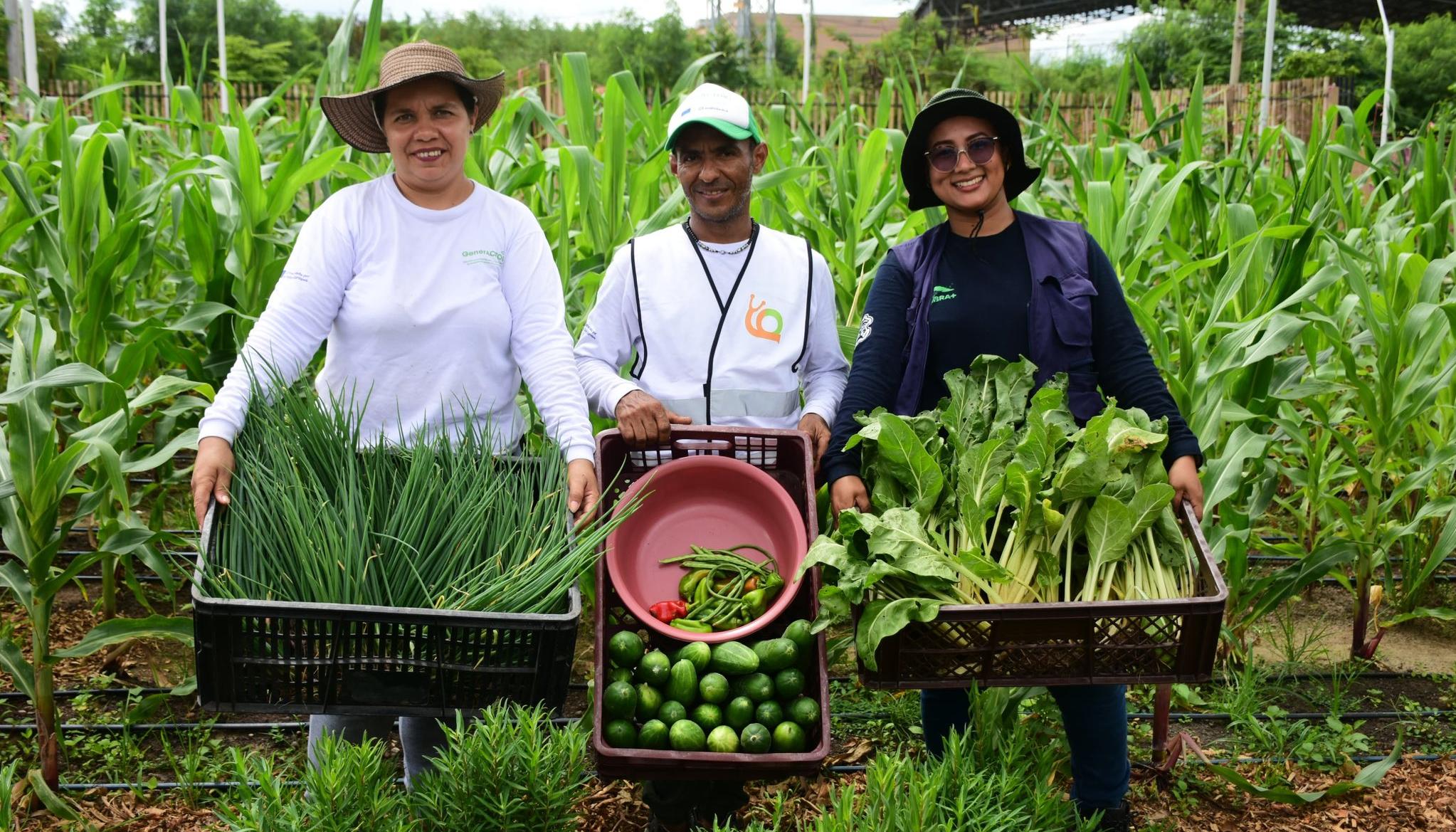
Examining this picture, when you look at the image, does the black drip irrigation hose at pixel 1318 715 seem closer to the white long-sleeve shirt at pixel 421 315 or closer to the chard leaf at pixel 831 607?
the chard leaf at pixel 831 607

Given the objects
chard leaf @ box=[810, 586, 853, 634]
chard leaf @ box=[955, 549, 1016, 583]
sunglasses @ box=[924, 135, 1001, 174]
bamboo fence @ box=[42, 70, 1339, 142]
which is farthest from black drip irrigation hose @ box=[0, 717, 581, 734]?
bamboo fence @ box=[42, 70, 1339, 142]

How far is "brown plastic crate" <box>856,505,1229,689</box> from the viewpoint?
181cm

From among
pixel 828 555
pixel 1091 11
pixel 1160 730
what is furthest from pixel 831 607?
pixel 1091 11

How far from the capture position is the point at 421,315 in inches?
86.0

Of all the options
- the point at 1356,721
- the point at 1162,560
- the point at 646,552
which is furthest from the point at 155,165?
the point at 1356,721

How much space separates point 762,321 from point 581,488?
0.63m

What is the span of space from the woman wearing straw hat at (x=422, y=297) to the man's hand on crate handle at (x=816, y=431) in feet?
1.51

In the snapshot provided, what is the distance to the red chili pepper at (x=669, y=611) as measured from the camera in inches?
81.7

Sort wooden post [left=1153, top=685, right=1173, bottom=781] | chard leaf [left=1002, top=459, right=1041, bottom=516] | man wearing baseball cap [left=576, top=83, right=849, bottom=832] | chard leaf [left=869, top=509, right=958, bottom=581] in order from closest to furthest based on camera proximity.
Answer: chard leaf [left=869, top=509, right=958, bottom=581]
chard leaf [left=1002, top=459, right=1041, bottom=516]
man wearing baseball cap [left=576, top=83, right=849, bottom=832]
wooden post [left=1153, top=685, right=1173, bottom=781]

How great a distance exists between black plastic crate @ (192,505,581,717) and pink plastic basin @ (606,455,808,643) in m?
0.40

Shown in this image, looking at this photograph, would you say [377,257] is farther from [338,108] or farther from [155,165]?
[155,165]

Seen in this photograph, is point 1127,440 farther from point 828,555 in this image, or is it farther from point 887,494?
point 828,555

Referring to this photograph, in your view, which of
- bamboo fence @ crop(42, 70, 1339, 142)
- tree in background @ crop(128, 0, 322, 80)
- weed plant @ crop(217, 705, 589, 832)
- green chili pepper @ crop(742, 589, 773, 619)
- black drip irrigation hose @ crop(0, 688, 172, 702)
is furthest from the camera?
tree in background @ crop(128, 0, 322, 80)

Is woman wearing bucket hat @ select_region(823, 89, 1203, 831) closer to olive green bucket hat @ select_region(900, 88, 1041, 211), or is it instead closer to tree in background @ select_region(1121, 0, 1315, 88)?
olive green bucket hat @ select_region(900, 88, 1041, 211)
